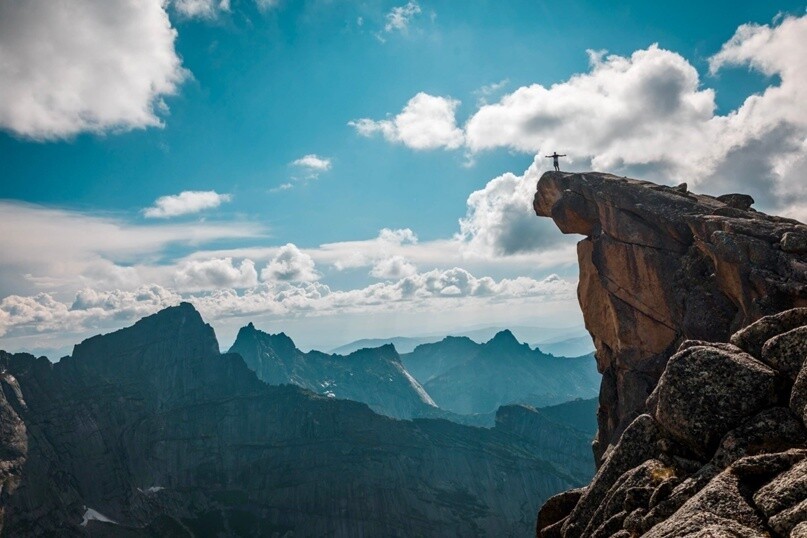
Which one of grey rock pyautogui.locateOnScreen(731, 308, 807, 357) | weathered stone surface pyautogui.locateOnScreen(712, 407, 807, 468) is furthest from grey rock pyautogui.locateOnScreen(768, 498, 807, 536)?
grey rock pyautogui.locateOnScreen(731, 308, 807, 357)

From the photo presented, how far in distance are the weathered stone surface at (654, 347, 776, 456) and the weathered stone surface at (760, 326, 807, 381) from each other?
607 millimetres

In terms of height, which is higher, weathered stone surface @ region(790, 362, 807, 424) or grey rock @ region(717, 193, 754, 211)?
grey rock @ region(717, 193, 754, 211)

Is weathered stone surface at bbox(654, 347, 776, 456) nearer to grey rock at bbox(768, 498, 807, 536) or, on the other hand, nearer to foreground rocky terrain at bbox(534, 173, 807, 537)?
foreground rocky terrain at bbox(534, 173, 807, 537)

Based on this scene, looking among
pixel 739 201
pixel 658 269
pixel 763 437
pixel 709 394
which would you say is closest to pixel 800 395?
pixel 763 437

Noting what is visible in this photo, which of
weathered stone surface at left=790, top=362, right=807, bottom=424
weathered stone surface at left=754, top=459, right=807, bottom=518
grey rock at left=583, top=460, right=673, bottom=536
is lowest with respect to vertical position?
grey rock at left=583, top=460, right=673, bottom=536

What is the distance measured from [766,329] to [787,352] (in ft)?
11.5

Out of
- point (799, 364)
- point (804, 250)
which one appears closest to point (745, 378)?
point (799, 364)

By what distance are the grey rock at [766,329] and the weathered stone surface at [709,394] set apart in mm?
2201

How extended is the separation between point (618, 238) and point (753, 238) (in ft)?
57.0

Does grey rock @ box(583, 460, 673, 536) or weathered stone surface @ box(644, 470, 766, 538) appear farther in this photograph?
grey rock @ box(583, 460, 673, 536)

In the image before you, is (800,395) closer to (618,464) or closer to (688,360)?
(688,360)

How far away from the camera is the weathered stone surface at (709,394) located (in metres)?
25.6

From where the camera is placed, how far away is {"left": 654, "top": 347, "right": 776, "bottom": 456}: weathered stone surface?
1009 inches

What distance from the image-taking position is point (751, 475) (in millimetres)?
21281
